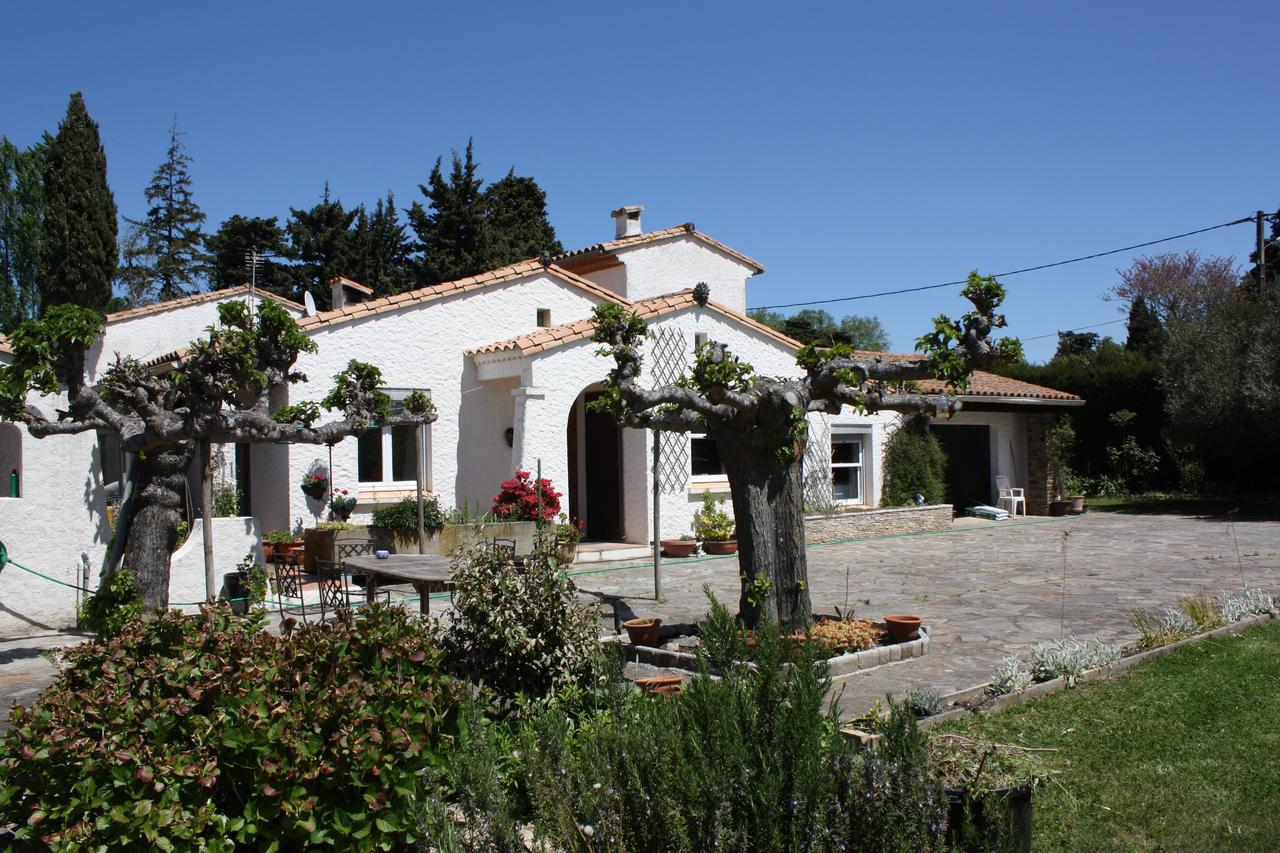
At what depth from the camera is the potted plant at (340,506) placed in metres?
14.9

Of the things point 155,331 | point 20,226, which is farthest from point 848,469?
point 20,226

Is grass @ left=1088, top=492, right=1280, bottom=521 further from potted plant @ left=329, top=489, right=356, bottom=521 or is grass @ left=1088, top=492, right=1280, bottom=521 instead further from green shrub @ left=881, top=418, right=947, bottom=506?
potted plant @ left=329, top=489, right=356, bottom=521

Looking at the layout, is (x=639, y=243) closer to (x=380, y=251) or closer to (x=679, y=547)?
(x=679, y=547)

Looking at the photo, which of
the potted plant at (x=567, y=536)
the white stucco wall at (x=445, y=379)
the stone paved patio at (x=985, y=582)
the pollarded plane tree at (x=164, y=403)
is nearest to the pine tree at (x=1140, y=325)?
the stone paved patio at (x=985, y=582)

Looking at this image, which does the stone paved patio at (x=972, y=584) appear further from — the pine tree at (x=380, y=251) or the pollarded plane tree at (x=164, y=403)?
the pine tree at (x=380, y=251)

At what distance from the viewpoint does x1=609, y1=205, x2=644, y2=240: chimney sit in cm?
2341

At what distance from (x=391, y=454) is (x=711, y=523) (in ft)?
18.8

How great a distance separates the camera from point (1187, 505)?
965 inches

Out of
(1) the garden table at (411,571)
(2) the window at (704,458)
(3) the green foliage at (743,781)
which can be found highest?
(2) the window at (704,458)

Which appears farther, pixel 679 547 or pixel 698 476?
pixel 698 476

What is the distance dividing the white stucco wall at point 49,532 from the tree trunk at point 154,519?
1842 mm

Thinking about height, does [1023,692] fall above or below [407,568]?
below

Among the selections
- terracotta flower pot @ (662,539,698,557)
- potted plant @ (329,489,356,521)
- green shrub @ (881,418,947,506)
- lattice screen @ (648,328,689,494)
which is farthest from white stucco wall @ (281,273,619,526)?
green shrub @ (881,418,947,506)

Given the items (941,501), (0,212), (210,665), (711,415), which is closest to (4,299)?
(0,212)
